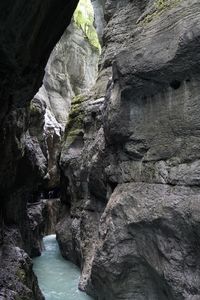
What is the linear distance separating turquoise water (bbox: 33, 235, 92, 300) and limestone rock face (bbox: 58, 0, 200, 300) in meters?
2.94

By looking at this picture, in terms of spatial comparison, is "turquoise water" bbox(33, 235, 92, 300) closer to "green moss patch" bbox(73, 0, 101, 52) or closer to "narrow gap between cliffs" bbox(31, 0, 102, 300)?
"narrow gap between cliffs" bbox(31, 0, 102, 300)

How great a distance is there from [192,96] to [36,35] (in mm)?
4119

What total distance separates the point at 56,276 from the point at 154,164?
33.7ft

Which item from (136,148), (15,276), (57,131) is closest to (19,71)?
(136,148)

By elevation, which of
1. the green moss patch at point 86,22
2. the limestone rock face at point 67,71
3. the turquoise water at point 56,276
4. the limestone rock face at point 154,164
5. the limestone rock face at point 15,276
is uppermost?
the green moss patch at point 86,22

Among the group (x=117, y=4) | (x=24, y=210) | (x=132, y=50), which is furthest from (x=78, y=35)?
(x=132, y=50)

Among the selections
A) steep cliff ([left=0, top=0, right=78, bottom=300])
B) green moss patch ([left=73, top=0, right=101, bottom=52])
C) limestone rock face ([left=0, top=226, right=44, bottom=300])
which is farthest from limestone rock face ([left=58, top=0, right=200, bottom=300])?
green moss patch ([left=73, top=0, right=101, bottom=52])

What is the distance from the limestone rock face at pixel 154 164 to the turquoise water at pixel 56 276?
294cm

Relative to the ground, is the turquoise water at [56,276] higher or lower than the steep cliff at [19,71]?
lower

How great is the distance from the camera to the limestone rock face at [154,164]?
348 inches

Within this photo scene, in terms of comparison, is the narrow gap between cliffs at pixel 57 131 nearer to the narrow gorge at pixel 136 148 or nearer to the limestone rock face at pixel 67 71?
the limestone rock face at pixel 67 71

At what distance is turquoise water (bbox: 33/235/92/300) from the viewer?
14766mm

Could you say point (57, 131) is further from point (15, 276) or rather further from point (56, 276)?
point (15, 276)

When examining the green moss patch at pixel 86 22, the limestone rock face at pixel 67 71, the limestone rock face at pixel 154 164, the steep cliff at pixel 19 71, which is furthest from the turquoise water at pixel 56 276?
the green moss patch at pixel 86 22
